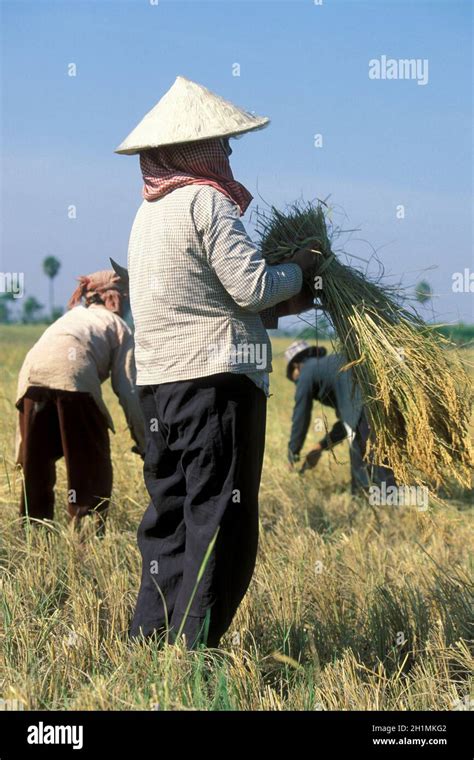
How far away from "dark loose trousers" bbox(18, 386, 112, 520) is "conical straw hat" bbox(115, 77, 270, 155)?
2.00 metres

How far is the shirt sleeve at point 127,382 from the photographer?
4.91m

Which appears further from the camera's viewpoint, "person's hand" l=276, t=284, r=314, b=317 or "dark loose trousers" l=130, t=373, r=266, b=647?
"person's hand" l=276, t=284, r=314, b=317

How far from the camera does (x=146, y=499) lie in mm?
5523

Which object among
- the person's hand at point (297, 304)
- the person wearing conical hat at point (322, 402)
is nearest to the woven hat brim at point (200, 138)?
the person's hand at point (297, 304)

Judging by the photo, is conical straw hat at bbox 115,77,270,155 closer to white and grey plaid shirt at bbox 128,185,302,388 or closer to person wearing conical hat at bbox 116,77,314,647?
person wearing conical hat at bbox 116,77,314,647

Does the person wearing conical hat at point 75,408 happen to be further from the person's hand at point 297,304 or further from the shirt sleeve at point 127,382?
the person's hand at point 297,304

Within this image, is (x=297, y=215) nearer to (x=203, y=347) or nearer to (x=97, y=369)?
(x=203, y=347)

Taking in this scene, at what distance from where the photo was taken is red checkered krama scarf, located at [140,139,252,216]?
10.3 feet

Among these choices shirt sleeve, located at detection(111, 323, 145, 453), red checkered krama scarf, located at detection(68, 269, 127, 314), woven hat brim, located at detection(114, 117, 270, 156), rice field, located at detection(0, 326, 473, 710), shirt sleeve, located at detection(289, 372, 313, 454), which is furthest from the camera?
shirt sleeve, located at detection(289, 372, 313, 454)

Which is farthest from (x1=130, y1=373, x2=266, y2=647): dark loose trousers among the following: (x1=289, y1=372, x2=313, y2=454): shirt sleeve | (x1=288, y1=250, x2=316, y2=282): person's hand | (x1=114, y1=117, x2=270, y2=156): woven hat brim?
(x1=289, y1=372, x2=313, y2=454): shirt sleeve

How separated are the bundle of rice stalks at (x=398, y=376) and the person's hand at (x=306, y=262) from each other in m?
0.01

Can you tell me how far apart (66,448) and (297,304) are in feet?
6.35
